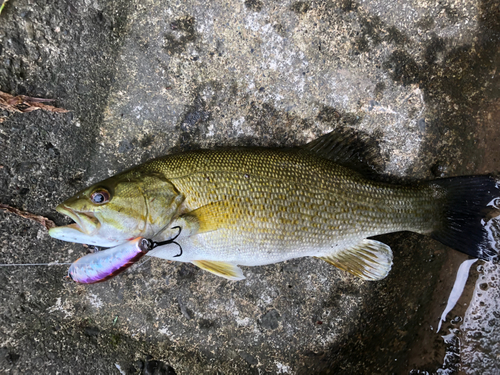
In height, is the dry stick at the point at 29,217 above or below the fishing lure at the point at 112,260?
below

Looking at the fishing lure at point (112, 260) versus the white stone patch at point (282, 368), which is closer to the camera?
the fishing lure at point (112, 260)

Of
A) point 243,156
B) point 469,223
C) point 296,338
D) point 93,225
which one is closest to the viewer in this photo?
point 93,225

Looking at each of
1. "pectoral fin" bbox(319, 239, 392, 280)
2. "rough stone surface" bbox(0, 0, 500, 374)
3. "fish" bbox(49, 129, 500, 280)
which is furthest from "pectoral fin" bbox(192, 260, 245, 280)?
"pectoral fin" bbox(319, 239, 392, 280)

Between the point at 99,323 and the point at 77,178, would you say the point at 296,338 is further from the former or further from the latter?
the point at 77,178

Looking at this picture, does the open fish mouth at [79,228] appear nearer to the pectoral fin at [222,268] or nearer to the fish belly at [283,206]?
the fish belly at [283,206]

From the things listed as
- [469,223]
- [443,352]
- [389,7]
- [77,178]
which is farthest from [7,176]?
[443,352]

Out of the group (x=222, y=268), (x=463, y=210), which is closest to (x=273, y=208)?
(x=222, y=268)

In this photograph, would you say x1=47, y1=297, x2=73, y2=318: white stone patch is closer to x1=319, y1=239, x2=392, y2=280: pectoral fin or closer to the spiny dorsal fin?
x1=319, y1=239, x2=392, y2=280: pectoral fin

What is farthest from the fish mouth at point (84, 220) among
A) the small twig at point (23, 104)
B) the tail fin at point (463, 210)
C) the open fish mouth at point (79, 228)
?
the tail fin at point (463, 210)
